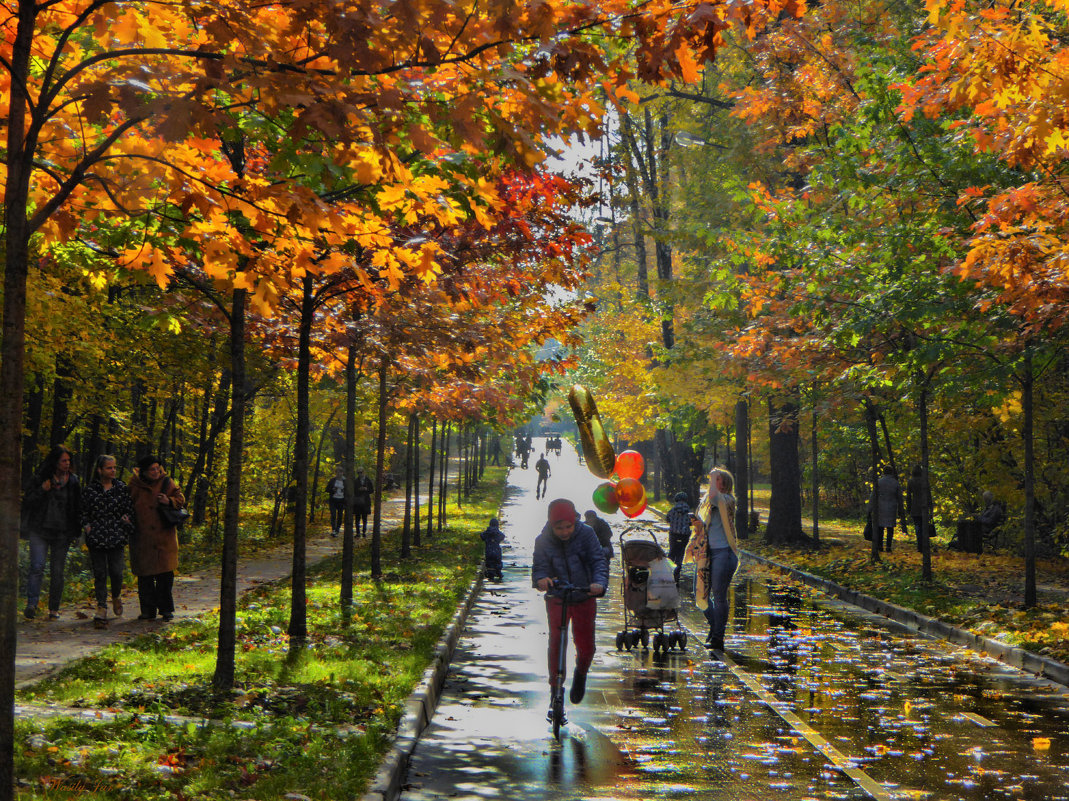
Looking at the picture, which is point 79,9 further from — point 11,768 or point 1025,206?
point 1025,206

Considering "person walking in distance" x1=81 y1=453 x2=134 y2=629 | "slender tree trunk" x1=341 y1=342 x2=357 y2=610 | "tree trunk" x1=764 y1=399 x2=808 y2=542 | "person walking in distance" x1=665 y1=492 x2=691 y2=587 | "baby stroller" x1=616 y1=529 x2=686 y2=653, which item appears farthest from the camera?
"tree trunk" x1=764 y1=399 x2=808 y2=542

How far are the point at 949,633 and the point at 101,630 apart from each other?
10.2m

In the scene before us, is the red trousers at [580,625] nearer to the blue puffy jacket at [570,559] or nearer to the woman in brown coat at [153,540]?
the blue puffy jacket at [570,559]

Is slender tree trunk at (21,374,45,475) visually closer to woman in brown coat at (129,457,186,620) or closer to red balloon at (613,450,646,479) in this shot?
woman in brown coat at (129,457,186,620)

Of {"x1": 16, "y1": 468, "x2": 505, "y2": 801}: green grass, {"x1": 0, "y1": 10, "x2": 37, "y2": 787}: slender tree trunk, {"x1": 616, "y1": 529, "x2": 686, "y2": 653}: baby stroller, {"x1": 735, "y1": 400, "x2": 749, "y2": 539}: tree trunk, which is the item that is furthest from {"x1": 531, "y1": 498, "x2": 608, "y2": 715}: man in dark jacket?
{"x1": 735, "y1": 400, "x2": 749, "y2": 539}: tree trunk

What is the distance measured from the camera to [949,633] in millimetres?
13352

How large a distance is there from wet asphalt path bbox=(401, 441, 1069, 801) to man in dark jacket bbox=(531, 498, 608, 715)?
24.5 inches

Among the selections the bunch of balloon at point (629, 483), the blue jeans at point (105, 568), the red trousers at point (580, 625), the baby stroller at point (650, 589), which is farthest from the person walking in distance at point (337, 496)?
the red trousers at point (580, 625)

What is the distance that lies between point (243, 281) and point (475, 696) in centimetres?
478

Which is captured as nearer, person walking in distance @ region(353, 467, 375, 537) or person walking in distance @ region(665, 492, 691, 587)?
person walking in distance @ region(665, 492, 691, 587)

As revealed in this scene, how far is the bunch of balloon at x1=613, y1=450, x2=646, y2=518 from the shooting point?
57.9ft

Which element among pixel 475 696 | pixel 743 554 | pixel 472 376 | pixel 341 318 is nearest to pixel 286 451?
pixel 743 554

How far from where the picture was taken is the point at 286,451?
30797 millimetres

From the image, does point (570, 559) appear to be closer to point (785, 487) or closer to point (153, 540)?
point (153, 540)
